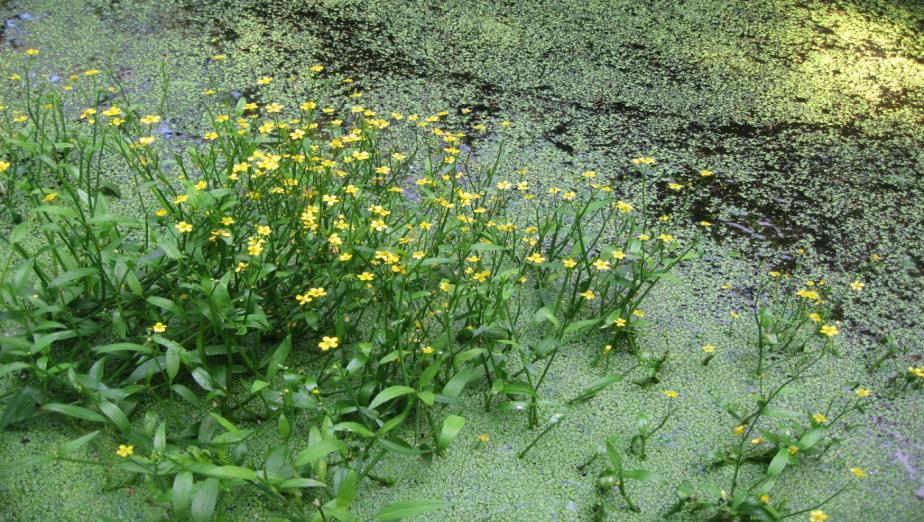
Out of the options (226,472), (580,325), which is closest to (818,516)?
(580,325)

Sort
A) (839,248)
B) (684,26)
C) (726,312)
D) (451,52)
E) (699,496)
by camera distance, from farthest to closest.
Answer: (684,26), (451,52), (839,248), (726,312), (699,496)

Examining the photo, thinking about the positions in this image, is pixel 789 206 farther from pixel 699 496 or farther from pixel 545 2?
pixel 545 2

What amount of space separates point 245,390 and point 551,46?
1816mm

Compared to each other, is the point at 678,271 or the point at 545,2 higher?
the point at 545,2

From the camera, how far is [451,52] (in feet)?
9.45

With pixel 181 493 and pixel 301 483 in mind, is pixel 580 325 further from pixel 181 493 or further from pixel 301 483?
pixel 181 493

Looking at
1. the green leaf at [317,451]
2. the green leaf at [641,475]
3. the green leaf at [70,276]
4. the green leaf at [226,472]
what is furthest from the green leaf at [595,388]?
the green leaf at [70,276]

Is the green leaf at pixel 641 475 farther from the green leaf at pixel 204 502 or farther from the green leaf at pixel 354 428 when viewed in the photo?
the green leaf at pixel 204 502

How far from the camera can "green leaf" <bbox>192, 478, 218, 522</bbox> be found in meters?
1.30

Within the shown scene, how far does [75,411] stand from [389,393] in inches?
21.0

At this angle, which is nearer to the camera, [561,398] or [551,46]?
[561,398]

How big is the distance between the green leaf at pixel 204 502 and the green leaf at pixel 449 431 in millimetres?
386

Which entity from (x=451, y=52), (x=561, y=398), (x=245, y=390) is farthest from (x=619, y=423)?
(x=451, y=52)

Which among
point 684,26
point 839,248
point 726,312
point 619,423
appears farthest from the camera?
point 684,26
